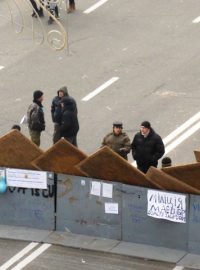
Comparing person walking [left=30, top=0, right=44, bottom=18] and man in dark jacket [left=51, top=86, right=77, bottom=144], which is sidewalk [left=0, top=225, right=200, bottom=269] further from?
person walking [left=30, top=0, right=44, bottom=18]

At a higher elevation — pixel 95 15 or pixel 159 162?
pixel 95 15

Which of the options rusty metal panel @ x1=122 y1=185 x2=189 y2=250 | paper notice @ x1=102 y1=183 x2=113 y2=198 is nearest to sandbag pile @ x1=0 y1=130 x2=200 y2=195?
paper notice @ x1=102 y1=183 x2=113 y2=198

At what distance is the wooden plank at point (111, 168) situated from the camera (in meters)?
20.4

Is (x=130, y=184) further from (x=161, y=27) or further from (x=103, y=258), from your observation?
(x=161, y=27)

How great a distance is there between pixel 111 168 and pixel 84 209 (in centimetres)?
95

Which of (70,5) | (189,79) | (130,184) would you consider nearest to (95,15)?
(70,5)

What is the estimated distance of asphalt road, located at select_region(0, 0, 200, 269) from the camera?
26.0 m

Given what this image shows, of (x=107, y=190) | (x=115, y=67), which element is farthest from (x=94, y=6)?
(x=107, y=190)

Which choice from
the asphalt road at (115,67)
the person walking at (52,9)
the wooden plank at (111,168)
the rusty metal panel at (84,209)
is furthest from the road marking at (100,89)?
the wooden plank at (111,168)

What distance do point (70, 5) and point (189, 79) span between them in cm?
462

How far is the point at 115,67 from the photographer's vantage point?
28.5 metres

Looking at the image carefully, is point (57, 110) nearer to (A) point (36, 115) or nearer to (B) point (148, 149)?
(A) point (36, 115)

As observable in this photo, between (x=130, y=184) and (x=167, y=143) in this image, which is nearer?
(x=130, y=184)

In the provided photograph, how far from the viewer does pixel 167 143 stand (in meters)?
24.8
